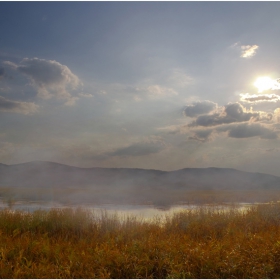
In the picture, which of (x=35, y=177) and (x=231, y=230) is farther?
(x=35, y=177)

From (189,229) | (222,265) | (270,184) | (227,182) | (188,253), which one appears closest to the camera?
(222,265)

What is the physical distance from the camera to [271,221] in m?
20.3

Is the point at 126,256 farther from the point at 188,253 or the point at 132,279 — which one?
the point at 188,253

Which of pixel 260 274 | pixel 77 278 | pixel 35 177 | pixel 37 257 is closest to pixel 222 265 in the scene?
pixel 260 274

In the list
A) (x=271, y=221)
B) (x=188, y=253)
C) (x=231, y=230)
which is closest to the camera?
(x=188, y=253)

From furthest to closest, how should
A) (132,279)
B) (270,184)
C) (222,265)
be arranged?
(270,184) → (222,265) → (132,279)

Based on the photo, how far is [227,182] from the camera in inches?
4636

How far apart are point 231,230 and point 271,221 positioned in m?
5.84

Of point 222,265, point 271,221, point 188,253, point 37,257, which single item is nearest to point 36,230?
point 37,257

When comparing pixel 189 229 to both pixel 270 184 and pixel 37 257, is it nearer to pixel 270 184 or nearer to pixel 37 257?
pixel 37 257

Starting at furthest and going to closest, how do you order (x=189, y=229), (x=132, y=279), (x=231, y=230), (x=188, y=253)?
(x=189, y=229) < (x=231, y=230) < (x=188, y=253) < (x=132, y=279)

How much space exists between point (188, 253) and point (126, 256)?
1965mm

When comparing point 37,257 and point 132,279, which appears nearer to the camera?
point 132,279

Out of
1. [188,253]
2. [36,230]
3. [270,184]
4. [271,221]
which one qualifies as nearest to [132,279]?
[188,253]
